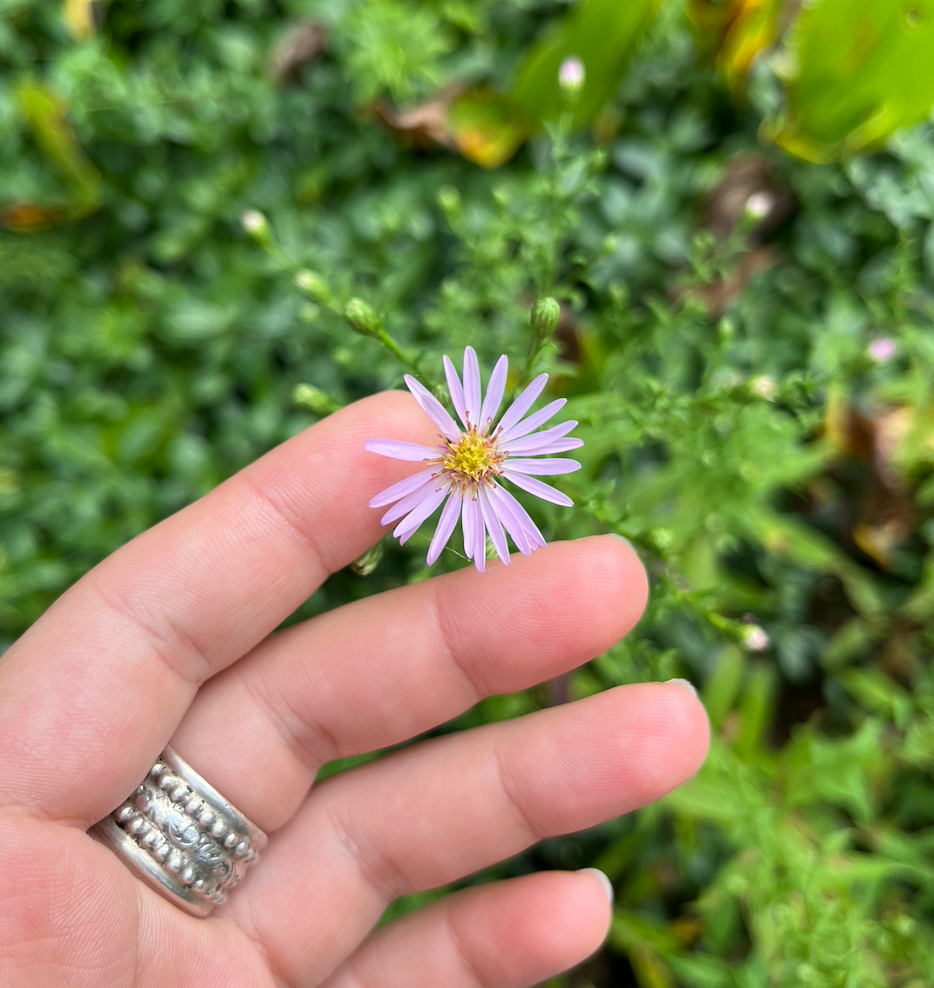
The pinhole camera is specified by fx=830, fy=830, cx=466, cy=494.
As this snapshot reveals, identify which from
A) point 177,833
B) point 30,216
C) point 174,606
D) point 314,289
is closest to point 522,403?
point 314,289

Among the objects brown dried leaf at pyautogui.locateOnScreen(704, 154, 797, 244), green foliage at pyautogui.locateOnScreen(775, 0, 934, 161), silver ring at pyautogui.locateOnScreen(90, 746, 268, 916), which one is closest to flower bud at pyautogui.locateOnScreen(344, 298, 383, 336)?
silver ring at pyautogui.locateOnScreen(90, 746, 268, 916)

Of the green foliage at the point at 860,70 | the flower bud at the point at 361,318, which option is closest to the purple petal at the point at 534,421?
the flower bud at the point at 361,318

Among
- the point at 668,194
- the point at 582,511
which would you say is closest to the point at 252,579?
the point at 582,511

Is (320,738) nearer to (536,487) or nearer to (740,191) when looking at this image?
(536,487)

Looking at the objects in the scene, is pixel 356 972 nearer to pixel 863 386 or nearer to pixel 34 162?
pixel 863 386

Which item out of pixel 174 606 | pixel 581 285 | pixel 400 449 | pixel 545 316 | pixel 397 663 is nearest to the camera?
pixel 545 316

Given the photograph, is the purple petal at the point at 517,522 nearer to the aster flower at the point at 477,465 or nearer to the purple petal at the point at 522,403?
the aster flower at the point at 477,465
